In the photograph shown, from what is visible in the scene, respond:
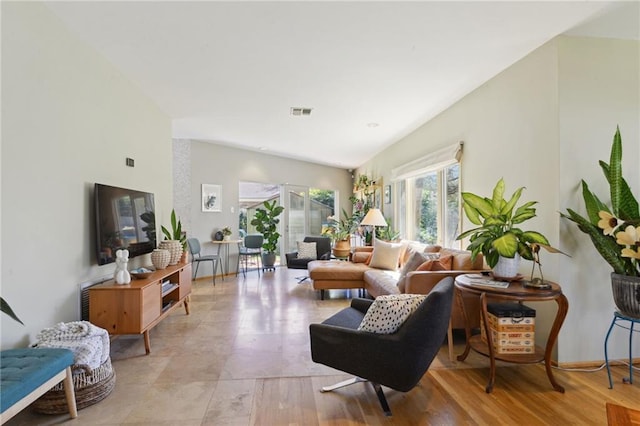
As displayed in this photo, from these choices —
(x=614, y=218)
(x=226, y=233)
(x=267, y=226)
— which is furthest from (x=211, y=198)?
(x=614, y=218)

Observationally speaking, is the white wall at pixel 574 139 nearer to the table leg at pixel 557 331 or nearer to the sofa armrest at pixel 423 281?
the table leg at pixel 557 331

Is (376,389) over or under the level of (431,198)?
under

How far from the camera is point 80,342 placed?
2068 millimetres

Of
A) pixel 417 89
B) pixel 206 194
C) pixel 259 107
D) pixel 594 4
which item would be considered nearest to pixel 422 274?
pixel 417 89

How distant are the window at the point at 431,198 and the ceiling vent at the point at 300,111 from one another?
1.83 meters

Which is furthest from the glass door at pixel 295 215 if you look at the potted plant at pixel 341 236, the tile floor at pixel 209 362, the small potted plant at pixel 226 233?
the tile floor at pixel 209 362

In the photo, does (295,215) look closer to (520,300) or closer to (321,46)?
(321,46)

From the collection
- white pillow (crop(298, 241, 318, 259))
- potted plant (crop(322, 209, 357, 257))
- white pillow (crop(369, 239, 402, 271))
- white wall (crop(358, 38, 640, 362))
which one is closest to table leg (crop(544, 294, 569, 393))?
white wall (crop(358, 38, 640, 362))

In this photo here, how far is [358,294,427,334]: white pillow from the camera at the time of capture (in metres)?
1.88

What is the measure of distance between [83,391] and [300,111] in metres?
3.60

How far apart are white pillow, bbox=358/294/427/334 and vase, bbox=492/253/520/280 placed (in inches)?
35.1

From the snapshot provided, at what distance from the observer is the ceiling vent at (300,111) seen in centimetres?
414

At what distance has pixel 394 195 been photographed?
19.9 ft

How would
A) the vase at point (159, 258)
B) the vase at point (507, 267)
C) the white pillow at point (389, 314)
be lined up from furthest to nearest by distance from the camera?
the vase at point (159, 258)
the vase at point (507, 267)
the white pillow at point (389, 314)
